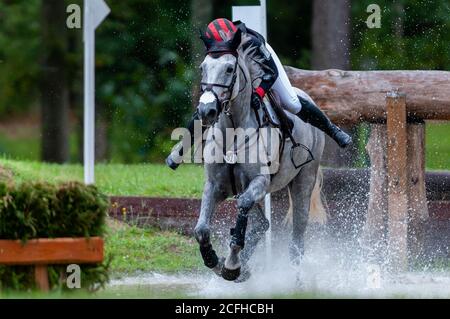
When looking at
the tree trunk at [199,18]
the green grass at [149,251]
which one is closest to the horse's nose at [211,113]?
the green grass at [149,251]

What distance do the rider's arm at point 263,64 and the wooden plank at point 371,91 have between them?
202 cm

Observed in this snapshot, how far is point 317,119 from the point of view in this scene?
9516mm

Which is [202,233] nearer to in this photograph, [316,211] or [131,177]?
[316,211]

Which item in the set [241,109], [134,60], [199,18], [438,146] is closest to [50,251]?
[241,109]

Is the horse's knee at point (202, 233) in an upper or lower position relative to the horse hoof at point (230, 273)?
upper

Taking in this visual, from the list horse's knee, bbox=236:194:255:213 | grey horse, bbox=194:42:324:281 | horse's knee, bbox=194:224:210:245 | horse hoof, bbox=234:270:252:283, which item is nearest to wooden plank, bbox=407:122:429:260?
grey horse, bbox=194:42:324:281

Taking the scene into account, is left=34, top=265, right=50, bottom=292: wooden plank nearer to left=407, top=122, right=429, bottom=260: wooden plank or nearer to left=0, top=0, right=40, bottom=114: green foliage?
left=407, top=122, right=429, bottom=260: wooden plank

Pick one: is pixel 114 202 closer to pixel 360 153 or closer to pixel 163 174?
pixel 163 174

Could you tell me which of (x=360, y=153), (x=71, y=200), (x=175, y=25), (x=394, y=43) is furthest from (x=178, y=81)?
(x=71, y=200)

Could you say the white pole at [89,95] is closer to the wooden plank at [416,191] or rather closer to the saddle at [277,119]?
the saddle at [277,119]

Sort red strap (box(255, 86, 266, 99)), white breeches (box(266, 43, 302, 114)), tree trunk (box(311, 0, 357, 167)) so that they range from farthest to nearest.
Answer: tree trunk (box(311, 0, 357, 167)), white breeches (box(266, 43, 302, 114)), red strap (box(255, 86, 266, 99))

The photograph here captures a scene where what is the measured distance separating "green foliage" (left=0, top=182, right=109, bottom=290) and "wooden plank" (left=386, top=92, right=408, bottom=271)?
11.0 feet

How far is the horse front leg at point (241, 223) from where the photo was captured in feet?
27.5

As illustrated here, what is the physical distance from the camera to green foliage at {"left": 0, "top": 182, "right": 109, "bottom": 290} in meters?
7.41
